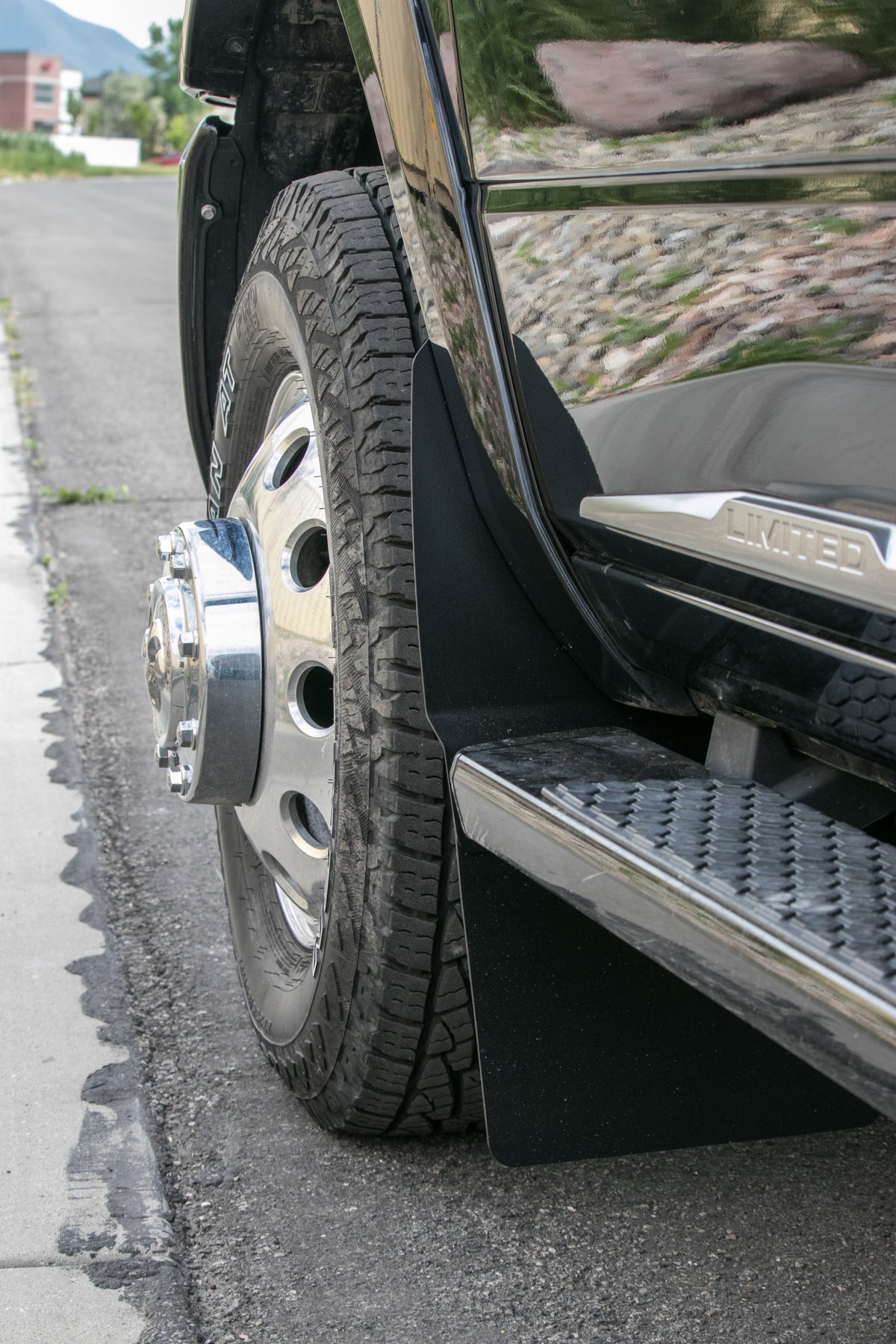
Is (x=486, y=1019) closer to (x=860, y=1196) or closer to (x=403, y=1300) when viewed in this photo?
(x=403, y=1300)

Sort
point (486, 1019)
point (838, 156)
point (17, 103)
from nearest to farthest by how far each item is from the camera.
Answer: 1. point (838, 156)
2. point (486, 1019)
3. point (17, 103)

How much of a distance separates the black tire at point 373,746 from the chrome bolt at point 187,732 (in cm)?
36

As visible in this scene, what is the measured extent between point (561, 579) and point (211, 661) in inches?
23.8

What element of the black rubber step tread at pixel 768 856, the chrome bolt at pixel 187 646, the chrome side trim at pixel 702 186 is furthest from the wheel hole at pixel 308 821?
the chrome side trim at pixel 702 186

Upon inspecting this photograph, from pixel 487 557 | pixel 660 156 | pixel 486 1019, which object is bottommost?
pixel 486 1019

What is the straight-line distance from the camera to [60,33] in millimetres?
2555

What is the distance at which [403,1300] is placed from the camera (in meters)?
1.58

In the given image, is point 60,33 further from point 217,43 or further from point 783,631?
point 783,631

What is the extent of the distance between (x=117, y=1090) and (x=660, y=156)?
1.46 metres

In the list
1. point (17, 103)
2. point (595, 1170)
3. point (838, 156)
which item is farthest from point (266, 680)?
point (17, 103)

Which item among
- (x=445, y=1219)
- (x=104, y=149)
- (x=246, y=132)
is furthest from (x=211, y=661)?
(x=104, y=149)

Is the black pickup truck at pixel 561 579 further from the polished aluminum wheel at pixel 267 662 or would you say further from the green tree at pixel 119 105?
the green tree at pixel 119 105

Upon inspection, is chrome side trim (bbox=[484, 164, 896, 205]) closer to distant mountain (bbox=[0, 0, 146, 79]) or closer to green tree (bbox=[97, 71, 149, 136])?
distant mountain (bbox=[0, 0, 146, 79])

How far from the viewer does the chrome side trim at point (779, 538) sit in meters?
1.02
